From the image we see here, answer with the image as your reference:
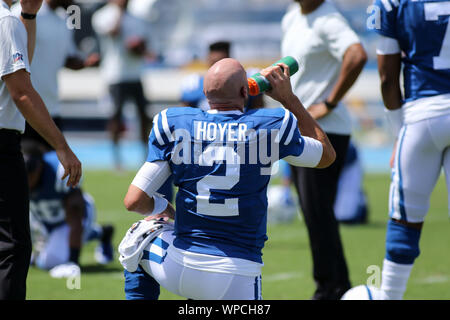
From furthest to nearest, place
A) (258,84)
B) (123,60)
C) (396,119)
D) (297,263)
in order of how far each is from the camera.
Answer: (123,60), (297,263), (396,119), (258,84)

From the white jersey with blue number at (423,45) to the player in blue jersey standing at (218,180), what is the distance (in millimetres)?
1056

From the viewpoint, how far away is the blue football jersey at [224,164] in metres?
3.49

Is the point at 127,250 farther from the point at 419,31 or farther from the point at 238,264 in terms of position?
the point at 419,31

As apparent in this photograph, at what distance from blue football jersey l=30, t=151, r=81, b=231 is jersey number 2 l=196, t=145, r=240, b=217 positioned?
2934mm

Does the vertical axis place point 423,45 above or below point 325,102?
above

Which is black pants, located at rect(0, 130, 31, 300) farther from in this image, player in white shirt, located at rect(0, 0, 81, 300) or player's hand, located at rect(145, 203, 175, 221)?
player's hand, located at rect(145, 203, 175, 221)

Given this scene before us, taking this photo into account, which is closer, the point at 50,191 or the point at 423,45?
the point at 423,45

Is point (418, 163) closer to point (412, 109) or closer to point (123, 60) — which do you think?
point (412, 109)

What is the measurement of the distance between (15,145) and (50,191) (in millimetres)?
2512


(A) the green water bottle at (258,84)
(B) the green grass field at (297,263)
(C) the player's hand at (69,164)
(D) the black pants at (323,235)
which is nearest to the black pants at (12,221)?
(C) the player's hand at (69,164)

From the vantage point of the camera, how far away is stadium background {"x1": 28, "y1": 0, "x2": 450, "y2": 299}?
608cm

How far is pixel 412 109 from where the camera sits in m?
4.41

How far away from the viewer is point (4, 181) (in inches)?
151

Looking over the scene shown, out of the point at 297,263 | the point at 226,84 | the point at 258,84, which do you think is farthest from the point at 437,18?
the point at 297,263
